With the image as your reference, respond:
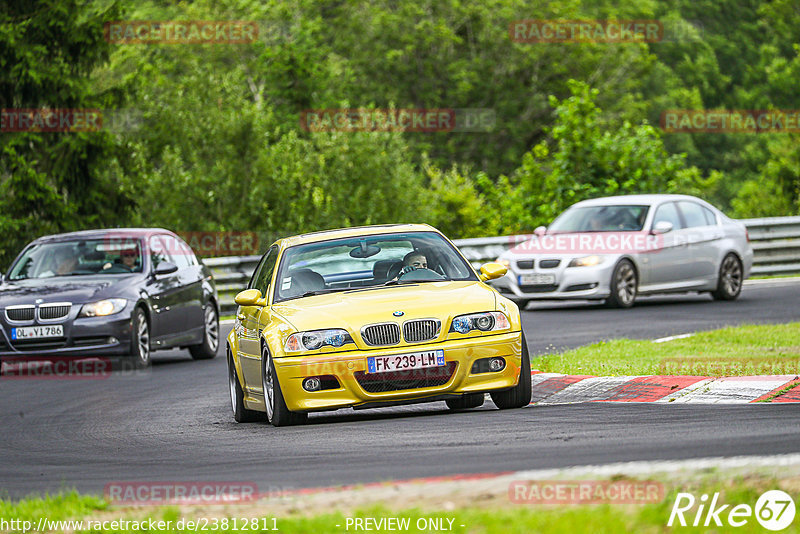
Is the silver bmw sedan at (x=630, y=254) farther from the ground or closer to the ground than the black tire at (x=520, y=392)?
closer to the ground

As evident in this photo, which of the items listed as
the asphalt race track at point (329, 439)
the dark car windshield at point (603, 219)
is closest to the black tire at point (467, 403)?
the asphalt race track at point (329, 439)

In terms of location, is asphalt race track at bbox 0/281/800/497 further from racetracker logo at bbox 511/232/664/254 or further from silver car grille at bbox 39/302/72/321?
racetracker logo at bbox 511/232/664/254

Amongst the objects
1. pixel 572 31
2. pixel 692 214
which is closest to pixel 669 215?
pixel 692 214

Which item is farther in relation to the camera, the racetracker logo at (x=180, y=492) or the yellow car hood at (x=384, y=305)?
the yellow car hood at (x=384, y=305)

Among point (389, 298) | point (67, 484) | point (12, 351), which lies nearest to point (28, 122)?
point (12, 351)

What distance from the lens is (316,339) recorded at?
10.2 m

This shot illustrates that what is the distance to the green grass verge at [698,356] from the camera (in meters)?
12.3

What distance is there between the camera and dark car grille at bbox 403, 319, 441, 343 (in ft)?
33.4

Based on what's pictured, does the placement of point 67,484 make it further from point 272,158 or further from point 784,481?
point 272,158

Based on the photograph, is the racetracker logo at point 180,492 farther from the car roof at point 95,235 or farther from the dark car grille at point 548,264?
the dark car grille at point 548,264

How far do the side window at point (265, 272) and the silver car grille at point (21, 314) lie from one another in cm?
466

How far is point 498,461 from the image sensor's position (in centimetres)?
752


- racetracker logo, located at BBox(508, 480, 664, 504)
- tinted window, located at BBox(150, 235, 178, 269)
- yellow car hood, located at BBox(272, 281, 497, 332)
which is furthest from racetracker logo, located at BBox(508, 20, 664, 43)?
racetracker logo, located at BBox(508, 480, 664, 504)

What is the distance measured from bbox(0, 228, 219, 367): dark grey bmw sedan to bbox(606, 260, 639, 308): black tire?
19.6 ft
